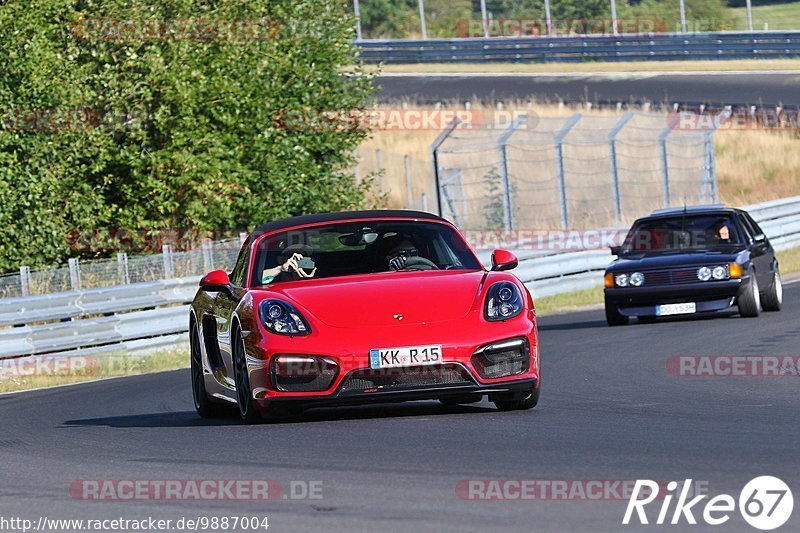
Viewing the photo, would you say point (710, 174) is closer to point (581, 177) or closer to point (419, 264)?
point (581, 177)

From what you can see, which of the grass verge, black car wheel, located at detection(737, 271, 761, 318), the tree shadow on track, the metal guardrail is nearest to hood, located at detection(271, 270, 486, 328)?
the tree shadow on track

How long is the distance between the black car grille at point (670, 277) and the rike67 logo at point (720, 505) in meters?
11.7

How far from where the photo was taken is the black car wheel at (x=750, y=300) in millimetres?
18141

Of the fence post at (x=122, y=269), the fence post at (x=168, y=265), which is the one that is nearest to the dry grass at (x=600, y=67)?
the fence post at (x=168, y=265)

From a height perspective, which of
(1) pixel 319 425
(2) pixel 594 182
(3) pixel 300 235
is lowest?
(2) pixel 594 182

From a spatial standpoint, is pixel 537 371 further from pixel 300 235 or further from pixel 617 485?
pixel 617 485

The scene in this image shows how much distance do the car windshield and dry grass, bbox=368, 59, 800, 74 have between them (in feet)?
130

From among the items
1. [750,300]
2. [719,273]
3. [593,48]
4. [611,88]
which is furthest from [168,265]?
[593,48]

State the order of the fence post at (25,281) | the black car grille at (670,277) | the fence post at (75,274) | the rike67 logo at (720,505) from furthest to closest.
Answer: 1. the fence post at (75,274)
2. the fence post at (25,281)
3. the black car grille at (670,277)
4. the rike67 logo at (720,505)

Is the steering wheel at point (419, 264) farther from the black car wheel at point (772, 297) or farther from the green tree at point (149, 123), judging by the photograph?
the green tree at point (149, 123)

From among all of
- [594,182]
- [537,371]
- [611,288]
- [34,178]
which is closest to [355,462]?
[537,371]

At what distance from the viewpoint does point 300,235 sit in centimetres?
1091

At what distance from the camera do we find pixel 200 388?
451 inches

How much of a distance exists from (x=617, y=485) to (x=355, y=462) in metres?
1.68
